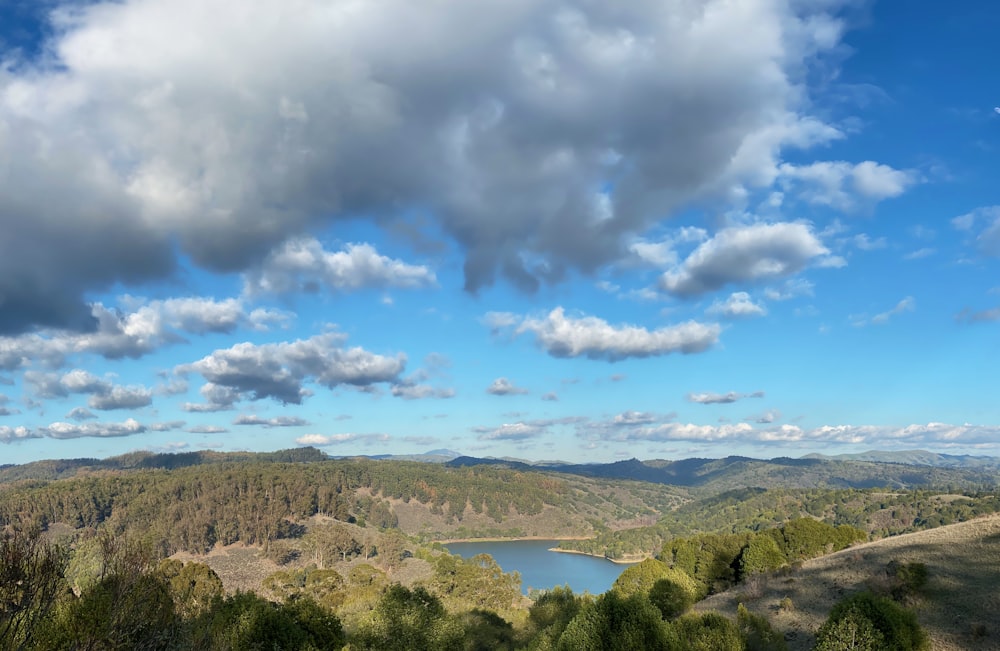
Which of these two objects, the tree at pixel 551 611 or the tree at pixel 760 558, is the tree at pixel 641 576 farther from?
the tree at pixel 760 558

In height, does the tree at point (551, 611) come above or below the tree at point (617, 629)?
below

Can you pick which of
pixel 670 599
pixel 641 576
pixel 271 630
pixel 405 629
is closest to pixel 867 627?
pixel 405 629

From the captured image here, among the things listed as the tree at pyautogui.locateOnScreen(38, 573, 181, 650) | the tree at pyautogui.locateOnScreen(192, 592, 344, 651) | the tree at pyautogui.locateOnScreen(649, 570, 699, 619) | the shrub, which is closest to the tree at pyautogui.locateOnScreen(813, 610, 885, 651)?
the shrub

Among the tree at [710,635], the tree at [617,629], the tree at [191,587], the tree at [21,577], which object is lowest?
the tree at [191,587]

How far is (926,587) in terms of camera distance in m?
33.2

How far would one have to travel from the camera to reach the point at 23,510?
178875mm

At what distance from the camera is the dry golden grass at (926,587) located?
92.3ft

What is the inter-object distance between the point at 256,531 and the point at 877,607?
187m

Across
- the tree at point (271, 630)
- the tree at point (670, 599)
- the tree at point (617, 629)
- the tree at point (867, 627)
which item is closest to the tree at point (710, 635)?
the tree at point (617, 629)

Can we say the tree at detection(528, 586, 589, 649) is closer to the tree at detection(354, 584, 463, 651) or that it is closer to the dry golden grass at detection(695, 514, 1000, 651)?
the dry golden grass at detection(695, 514, 1000, 651)

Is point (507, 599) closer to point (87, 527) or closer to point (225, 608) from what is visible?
point (225, 608)

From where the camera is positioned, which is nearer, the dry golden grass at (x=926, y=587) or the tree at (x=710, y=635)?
the tree at (x=710, y=635)

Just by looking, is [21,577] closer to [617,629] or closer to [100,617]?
[100,617]

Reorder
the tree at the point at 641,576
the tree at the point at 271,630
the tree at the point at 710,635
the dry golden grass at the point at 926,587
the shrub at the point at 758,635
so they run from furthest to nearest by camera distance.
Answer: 1. the tree at the point at 641,576
2. the tree at the point at 271,630
3. the shrub at the point at 758,635
4. the dry golden grass at the point at 926,587
5. the tree at the point at 710,635
